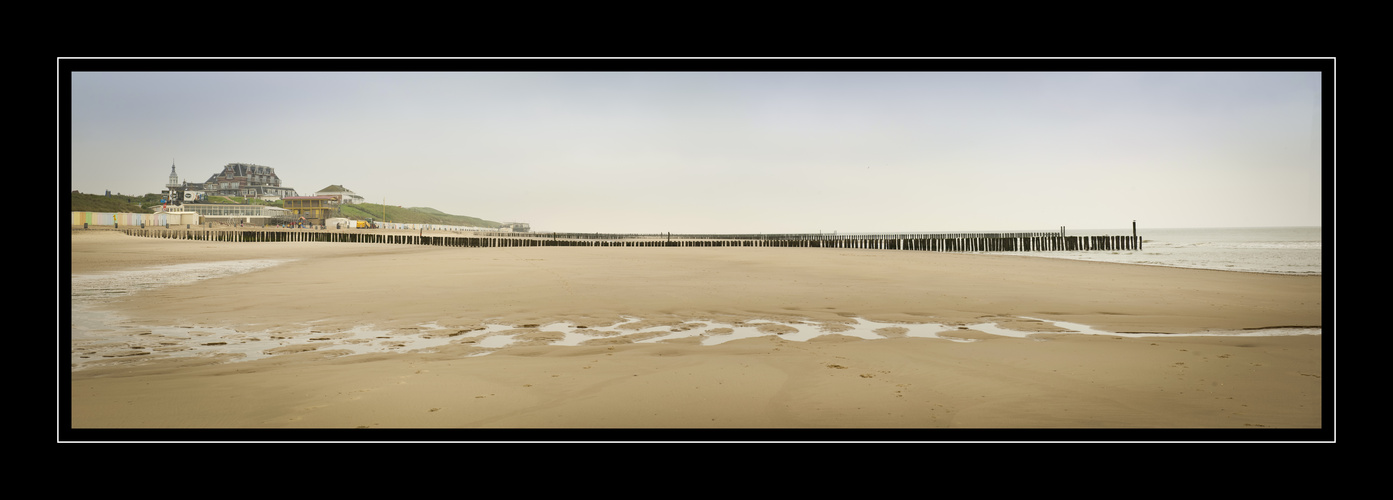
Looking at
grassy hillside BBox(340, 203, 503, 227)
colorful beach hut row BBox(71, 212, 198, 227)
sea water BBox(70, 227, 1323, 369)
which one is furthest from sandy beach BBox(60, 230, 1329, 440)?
grassy hillside BBox(340, 203, 503, 227)

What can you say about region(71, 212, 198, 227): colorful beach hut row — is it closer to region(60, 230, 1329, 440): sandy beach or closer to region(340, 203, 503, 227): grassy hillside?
region(60, 230, 1329, 440): sandy beach

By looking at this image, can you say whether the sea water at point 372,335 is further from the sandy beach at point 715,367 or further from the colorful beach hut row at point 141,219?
the colorful beach hut row at point 141,219

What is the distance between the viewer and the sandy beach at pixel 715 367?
329 centimetres

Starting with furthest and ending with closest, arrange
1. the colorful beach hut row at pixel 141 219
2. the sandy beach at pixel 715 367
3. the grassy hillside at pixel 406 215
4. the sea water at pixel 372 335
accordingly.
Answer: the grassy hillside at pixel 406 215 < the colorful beach hut row at pixel 141 219 < the sea water at pixel 372 335 < the sandy beach at pixel 715 367

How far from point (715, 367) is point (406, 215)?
129084 mm

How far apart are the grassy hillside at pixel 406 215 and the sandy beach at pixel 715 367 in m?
91.1

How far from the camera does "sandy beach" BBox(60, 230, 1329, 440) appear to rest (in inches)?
130

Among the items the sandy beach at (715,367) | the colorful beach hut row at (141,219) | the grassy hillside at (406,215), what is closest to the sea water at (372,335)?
the sandy beach at (715,367)

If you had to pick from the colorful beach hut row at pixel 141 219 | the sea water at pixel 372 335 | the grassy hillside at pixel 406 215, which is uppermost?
the grassy hillside at pixel 406 215

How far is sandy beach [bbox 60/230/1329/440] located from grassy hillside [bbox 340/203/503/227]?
9107cm

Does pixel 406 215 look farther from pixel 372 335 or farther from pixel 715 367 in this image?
pixel 715 367

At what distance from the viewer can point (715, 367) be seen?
4574mm
